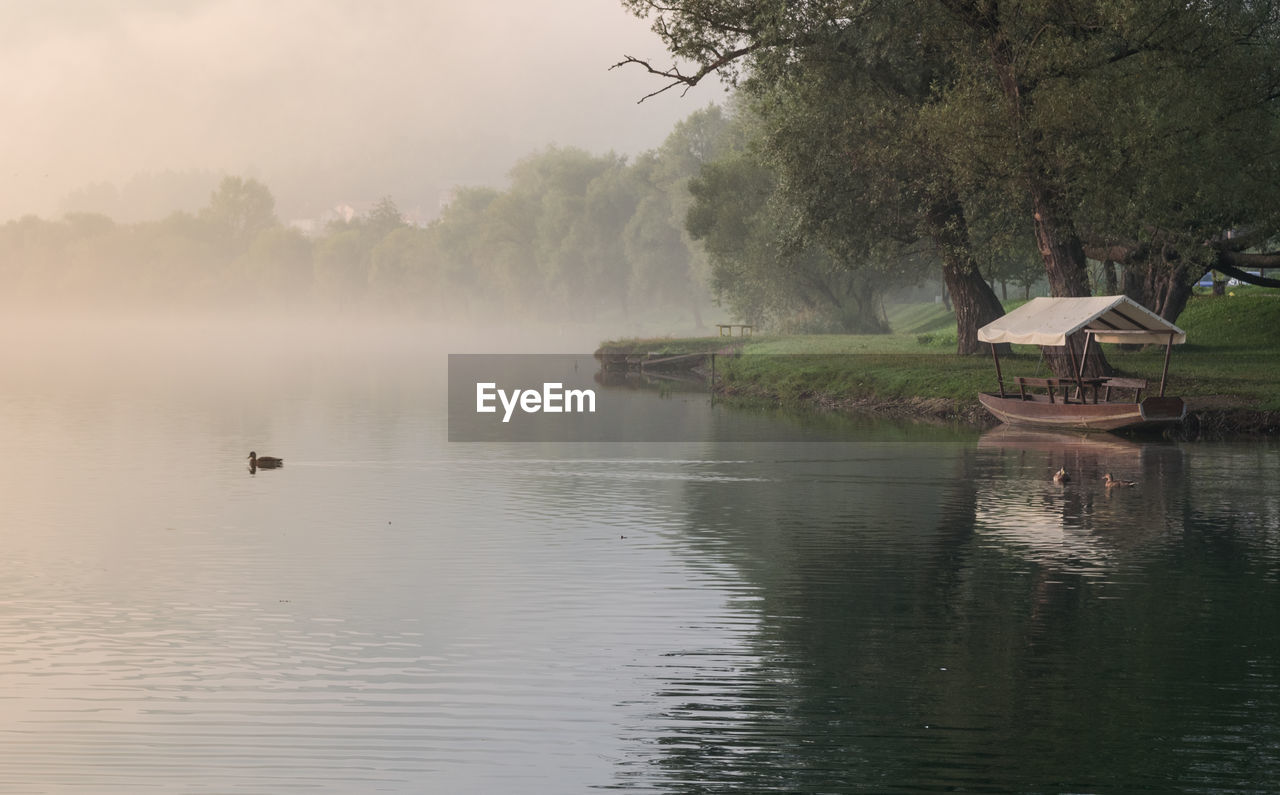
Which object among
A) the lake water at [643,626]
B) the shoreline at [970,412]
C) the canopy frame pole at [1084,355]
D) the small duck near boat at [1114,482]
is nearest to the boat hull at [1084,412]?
the shoreline at [970,412]

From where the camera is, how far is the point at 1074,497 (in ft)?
98.2

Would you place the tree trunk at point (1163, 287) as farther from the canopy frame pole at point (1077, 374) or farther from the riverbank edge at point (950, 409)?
the riverbank edge at point (950, 409)

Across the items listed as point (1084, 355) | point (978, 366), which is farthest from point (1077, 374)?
point (978, 366)

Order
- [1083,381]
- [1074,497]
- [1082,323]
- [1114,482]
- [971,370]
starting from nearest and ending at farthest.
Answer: [1074,497] < [1114,482] < [1082,323] < [1083,381] < [971,370]

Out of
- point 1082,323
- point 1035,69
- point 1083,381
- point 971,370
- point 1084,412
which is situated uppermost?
point 1035,69

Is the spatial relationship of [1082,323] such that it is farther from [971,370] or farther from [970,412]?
[971,370]

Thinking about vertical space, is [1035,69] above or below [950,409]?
above

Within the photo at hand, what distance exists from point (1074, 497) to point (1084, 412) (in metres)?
14.7

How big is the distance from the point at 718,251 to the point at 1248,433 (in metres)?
57.8

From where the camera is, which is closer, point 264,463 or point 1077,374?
point 264,463

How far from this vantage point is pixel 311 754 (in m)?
12.8

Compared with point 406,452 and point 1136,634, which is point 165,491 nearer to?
point 406,452

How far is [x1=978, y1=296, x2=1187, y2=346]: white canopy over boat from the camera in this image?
1725 inches

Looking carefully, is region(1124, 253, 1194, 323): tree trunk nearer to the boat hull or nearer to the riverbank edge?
the riverbank edge
